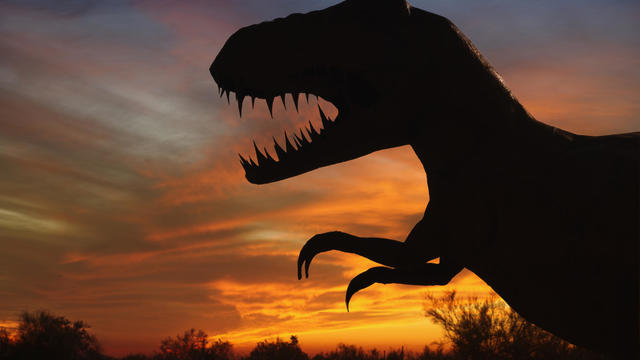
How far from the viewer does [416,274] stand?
378cm

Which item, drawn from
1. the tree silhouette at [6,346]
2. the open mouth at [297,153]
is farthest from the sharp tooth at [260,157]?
the tree silhouette at [6,346]

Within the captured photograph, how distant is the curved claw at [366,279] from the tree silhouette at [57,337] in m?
7.02

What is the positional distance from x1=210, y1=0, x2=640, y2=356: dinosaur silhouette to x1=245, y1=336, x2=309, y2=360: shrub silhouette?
261 inches

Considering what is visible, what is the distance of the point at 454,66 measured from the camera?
12.5ft

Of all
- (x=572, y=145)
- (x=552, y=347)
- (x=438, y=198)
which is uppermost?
(x=572, y=145)

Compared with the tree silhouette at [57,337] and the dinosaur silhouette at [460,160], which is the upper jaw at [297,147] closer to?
the dinosaur silhouette at [460,160]

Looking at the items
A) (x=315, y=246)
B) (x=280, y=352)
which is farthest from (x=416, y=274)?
(x=280, y=352)

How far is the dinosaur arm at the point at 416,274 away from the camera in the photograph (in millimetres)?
3781

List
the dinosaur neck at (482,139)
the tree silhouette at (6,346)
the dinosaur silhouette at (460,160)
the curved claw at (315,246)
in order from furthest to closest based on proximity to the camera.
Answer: the tree silhouette at (6,346) < the curved claw at (315,246) < the dinosaur neck at (482,139) < the dinosaur silhouette at (460,160)

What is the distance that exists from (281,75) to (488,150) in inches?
54.4

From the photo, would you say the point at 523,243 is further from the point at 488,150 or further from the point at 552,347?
the point at 552,347

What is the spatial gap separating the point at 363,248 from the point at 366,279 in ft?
0.65

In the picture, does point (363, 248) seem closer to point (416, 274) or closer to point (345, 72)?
point (416, 274)

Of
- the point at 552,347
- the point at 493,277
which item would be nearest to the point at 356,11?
the point at 493,277
